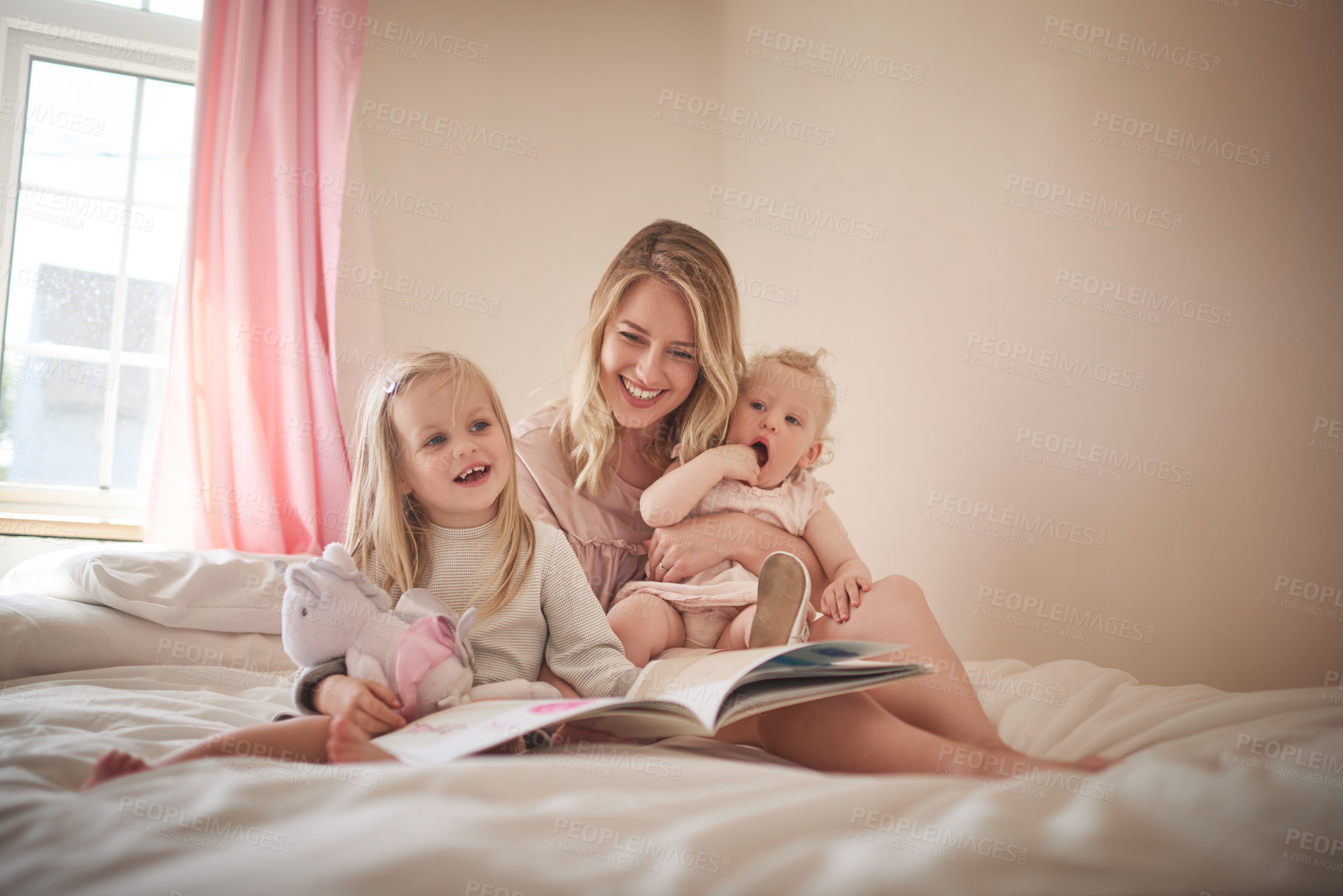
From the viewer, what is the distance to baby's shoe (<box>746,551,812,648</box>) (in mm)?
1030

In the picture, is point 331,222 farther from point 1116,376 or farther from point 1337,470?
point 1337,470

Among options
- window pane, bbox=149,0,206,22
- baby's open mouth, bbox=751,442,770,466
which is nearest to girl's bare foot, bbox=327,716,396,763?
baby's open mouth, bbox=751,442,770,466

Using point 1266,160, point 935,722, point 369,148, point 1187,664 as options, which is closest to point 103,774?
point 935,722

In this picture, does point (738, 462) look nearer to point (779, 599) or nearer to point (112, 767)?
point (779, 599)

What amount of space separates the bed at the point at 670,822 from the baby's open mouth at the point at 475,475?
382 mm

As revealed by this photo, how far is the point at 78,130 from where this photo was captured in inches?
98.3

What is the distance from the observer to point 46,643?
3.57 ft

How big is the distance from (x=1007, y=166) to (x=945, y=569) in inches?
33.9

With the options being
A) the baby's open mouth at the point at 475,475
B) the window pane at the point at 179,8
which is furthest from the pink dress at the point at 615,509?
the window pane at the point at 179,8

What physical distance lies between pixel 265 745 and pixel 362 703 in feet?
0.30

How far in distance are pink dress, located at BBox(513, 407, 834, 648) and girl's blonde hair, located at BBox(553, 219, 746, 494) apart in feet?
0.12

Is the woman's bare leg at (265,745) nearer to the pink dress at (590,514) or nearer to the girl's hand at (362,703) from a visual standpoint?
the girl's hand at (362,703)

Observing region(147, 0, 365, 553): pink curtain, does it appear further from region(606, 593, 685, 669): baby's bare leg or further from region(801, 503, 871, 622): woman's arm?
region(801, 503, 871, 622): woman's arm

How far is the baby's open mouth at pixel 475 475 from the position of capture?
105cm
